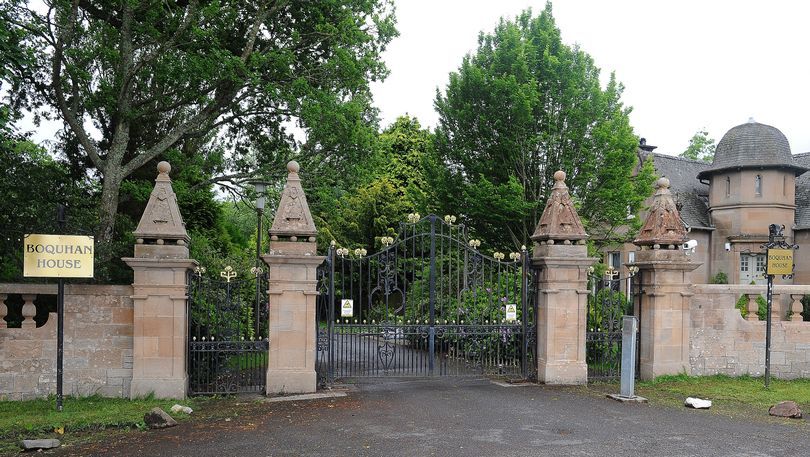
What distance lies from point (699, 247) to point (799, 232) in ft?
14.3

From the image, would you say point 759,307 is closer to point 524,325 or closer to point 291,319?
point 524,325

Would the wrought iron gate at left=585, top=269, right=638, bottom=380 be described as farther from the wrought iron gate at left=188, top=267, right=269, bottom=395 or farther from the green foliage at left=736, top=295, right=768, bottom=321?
the wrought iron gate at left=188, top=267, right=269, bottom=395

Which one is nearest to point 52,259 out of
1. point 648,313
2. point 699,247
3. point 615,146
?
point 648,313

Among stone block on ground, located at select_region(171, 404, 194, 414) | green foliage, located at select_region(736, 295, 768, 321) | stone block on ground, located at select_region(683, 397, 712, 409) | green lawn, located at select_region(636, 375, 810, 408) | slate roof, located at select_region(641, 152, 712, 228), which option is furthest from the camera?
slate roof, located at select_region(641, 152, 712, 228)

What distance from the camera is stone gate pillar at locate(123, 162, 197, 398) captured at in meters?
9.52

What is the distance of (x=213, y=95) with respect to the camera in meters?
15.9

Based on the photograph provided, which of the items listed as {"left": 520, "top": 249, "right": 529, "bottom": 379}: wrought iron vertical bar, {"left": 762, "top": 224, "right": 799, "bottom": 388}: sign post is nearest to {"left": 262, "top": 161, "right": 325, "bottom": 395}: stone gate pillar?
{"left": 520, "top": 249, "right": 529, "bottom": 379}: wrought iron vertical bar

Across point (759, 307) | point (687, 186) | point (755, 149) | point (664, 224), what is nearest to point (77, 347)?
point (664, 224)

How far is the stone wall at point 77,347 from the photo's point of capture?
9289 mm

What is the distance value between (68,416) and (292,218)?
4220 mm

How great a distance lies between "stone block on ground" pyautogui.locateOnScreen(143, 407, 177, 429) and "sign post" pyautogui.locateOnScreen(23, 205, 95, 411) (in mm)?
1585

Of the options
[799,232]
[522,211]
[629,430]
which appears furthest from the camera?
[799,232]

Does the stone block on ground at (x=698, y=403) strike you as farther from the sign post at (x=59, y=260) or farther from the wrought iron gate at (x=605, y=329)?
the sign post at (x=59, y=260)

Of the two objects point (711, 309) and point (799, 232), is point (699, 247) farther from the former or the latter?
point (711, 309)
